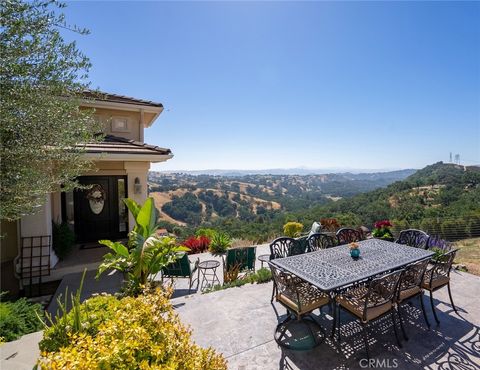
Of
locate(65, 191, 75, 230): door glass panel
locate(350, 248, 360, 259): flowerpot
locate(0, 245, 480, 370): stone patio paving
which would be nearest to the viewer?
locate(0, 245, 480, 370): stone patio paving

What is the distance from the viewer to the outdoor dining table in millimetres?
3373

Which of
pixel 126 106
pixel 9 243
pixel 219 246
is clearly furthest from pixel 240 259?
pixel 126 106

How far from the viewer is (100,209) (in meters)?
8.28

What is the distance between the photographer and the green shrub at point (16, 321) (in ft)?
10.3

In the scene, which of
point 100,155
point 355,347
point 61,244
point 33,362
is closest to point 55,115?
point 100,155

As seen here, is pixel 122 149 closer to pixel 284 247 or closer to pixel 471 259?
pixel 284 247

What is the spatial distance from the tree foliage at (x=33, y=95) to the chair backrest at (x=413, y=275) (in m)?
5.80

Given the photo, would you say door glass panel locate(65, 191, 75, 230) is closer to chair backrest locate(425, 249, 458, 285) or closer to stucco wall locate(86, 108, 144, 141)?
stucco wall locate(86, 108, 144, 141)

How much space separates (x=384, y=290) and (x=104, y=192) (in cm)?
848

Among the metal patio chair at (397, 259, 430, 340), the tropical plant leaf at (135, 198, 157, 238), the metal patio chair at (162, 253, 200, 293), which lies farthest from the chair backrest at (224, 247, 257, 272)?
the metal patio chair at (397, 259, 430, 340)

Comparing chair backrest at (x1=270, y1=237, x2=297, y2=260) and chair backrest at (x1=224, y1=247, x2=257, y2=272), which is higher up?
chair backrest at (x1=270, y1=237, x2=297, y2=260)

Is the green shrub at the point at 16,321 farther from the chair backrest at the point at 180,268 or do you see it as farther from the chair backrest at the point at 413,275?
the chair backrest at the point at 413,275

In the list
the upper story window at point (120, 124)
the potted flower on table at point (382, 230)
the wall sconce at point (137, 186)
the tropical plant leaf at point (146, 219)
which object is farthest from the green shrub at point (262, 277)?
the upper story window at point (120, 124)

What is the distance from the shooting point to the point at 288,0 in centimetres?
683
